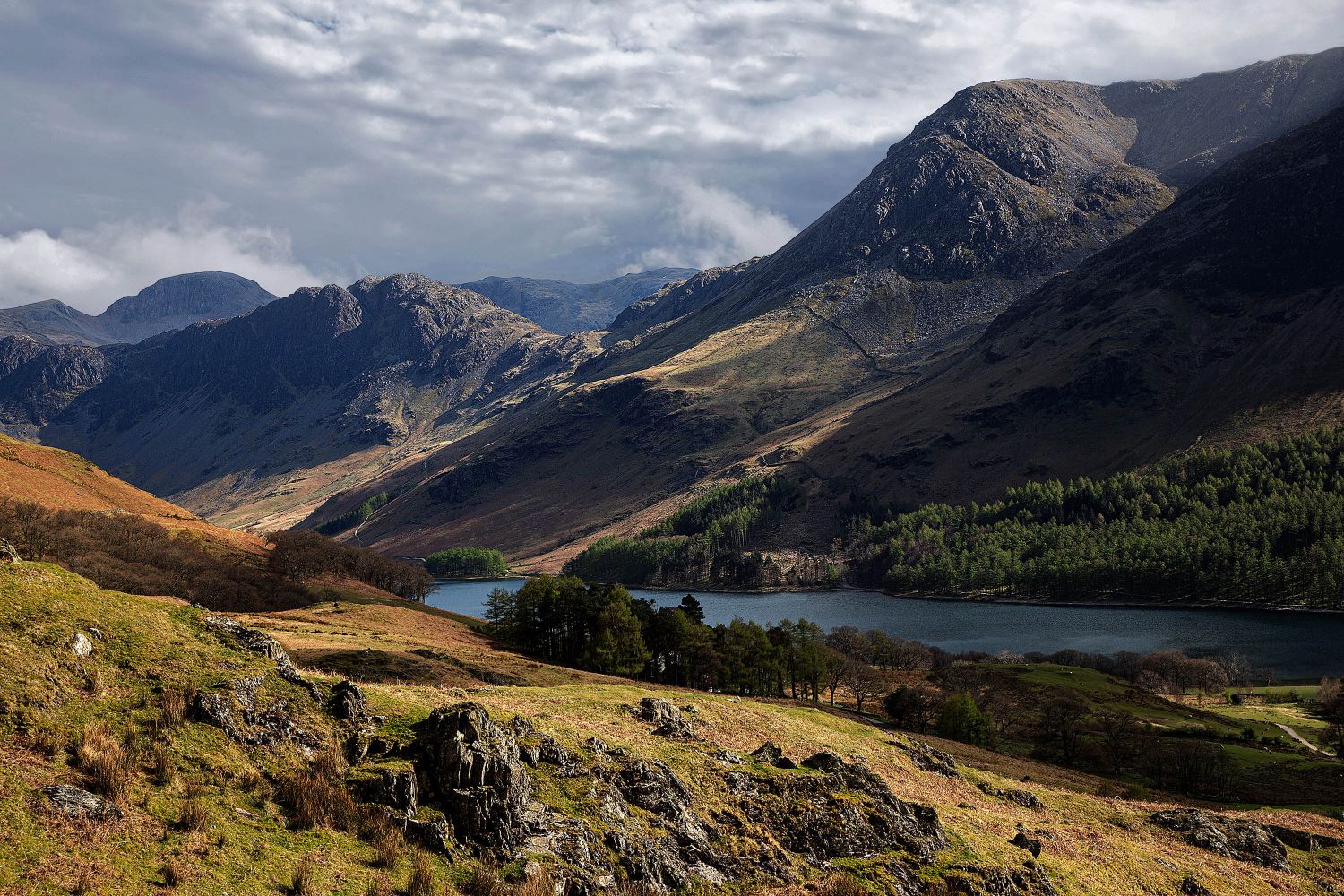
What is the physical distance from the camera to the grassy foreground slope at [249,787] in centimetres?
1723

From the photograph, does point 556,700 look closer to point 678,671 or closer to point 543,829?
point 543,829

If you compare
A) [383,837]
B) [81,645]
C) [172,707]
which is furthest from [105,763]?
[383,837]

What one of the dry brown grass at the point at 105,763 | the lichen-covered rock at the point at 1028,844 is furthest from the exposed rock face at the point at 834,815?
the dry brown grass at the point at 105,763

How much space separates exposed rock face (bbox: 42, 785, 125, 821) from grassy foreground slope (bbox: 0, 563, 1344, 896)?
22 centimetres

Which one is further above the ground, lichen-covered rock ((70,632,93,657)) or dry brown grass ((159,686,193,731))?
lichen-covered rock ((70,632,93,657))

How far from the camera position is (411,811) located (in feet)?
73.0

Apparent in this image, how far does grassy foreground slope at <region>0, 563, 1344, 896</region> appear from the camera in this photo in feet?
56.5

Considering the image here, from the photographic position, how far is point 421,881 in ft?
64.6

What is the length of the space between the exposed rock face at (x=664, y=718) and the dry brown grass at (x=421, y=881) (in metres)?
19.1

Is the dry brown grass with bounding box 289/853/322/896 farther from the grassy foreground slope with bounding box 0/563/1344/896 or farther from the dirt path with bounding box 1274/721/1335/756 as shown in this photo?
the dirt path with bounding box 1274/721/1335/756

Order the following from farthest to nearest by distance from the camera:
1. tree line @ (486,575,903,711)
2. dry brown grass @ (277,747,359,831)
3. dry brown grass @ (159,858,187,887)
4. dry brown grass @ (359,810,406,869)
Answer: tree line @ (486,575,903,711), dry brown grass @ (277,747,359,831), dry brown grass @ (359,810,406,869), dry brown grass @ (159,858,187,887)

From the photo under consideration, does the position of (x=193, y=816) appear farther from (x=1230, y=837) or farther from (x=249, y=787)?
(x=1230, y=837)

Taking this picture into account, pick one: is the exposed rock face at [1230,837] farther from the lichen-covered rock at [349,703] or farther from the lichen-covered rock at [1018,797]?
the lichen-covered rock at [349,703]

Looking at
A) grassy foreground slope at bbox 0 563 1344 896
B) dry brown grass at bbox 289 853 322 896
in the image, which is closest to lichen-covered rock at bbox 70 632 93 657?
grassy foreground slope at bbox 0 563 1344 896
